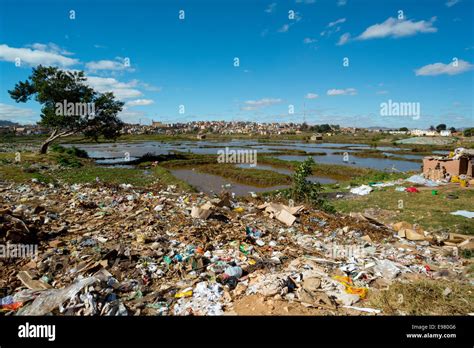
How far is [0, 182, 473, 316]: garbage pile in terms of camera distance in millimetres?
3834

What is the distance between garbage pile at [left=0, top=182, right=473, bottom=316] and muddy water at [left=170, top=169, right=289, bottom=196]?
8540 mm

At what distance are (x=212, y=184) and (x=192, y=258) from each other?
46.3 ft

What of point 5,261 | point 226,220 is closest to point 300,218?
point 226,220

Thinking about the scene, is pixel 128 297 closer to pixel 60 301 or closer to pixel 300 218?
pixel 60 301

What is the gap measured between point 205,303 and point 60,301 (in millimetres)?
1820

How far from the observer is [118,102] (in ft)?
90.3

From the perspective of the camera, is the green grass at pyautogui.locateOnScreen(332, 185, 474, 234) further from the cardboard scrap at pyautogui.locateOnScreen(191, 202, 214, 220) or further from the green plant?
the cardboard scrap at pyautogui.locateOnScreen(191, 202, 214, 220)

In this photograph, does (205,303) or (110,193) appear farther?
(110,193)

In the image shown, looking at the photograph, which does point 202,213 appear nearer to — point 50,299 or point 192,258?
point 192,258

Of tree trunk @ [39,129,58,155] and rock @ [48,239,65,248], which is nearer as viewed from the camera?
rock @ [48,239,65,248]

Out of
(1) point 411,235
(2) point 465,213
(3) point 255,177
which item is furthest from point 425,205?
(3) point 255,177

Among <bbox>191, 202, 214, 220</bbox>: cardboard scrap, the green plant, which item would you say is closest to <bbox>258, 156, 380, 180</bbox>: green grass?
the green plant

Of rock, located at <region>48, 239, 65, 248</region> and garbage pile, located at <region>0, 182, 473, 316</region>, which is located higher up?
rock, located at <region>48, 239, 65, 248</region>

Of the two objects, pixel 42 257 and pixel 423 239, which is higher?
pixel 42 257
